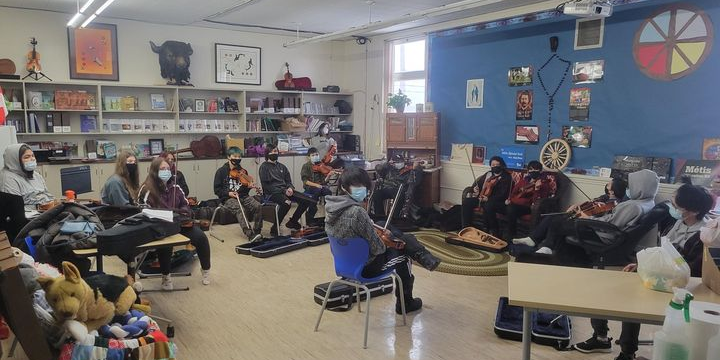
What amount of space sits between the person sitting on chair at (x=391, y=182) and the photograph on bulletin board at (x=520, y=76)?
174cm

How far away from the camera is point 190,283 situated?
4527mm

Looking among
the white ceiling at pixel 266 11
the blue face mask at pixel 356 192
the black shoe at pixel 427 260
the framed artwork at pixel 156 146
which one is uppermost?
the white ceiling at pixel 266 11

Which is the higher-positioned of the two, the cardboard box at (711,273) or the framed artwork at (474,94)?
the framed artwork at (474,94)

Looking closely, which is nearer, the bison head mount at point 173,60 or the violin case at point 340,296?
the violin case at point 340,296

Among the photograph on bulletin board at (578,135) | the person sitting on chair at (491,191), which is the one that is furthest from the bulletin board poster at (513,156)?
the photograph on bulletin board at (578,135)

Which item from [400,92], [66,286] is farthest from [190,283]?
[400,92]

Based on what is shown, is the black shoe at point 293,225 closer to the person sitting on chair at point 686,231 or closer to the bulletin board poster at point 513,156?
the bulletin board poster at point 513,156

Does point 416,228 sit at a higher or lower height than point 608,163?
lower

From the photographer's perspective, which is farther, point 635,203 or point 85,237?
point 635,203

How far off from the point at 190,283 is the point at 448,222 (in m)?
3.53

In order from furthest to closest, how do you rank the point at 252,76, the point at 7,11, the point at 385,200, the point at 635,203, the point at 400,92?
the point at 252,76
the point at 400,92
the point at 385,200
the point at 7,11
the point at 635,203

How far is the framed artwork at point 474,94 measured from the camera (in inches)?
281

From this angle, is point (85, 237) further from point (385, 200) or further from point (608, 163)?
point (608, 163)

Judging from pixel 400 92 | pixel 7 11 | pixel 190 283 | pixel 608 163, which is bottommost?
pixel 190 283
